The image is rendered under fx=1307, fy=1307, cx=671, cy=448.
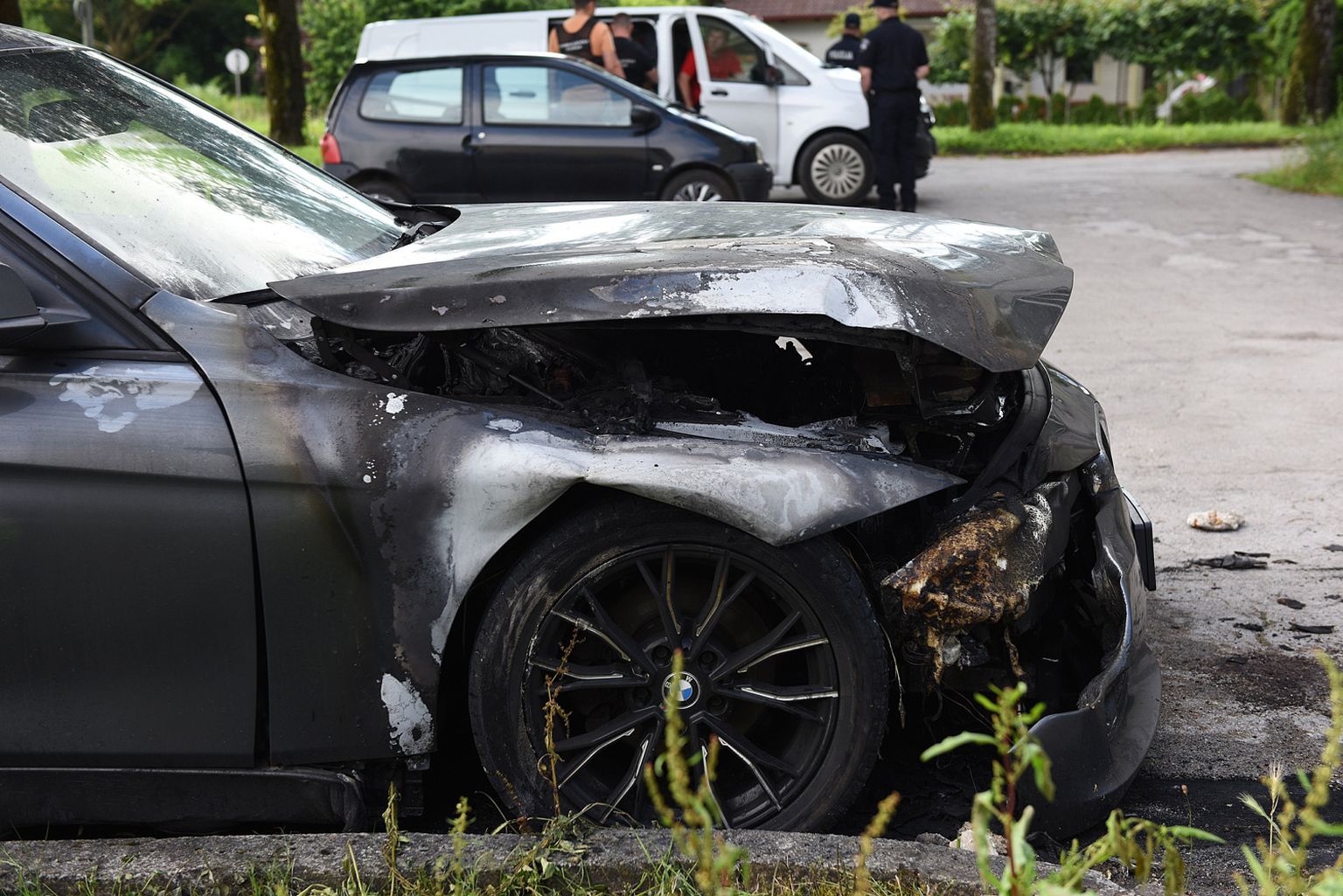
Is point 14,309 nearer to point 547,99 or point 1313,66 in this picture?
point 547,99

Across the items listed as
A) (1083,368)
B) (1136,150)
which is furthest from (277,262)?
(1136,150)

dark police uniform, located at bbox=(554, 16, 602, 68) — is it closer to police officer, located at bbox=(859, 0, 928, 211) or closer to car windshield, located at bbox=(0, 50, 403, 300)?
police officer, located at bbox=(859, 0, 928, 211)

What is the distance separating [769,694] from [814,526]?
1.26ft

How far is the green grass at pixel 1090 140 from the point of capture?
22.6 m

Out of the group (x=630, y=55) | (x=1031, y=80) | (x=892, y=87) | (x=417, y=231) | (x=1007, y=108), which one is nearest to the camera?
(x=417, y=231)

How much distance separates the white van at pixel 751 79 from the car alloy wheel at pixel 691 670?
450 inches

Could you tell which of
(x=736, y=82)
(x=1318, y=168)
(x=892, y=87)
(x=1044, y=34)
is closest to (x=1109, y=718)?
(x=892, y=87)

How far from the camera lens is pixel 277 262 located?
3.07 meters

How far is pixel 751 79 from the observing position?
13.7 meters

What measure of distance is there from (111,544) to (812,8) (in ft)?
142

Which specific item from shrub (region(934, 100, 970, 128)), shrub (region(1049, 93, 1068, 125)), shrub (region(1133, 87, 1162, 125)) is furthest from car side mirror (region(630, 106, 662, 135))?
shrub (region(1049, 93, 1068, 125))

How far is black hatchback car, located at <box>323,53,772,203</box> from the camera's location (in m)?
11.2

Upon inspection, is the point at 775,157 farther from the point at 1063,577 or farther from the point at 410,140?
the point at 1063,577

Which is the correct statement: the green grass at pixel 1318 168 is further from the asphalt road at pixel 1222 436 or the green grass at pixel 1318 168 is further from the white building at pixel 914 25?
the white building at pixel 914 25
